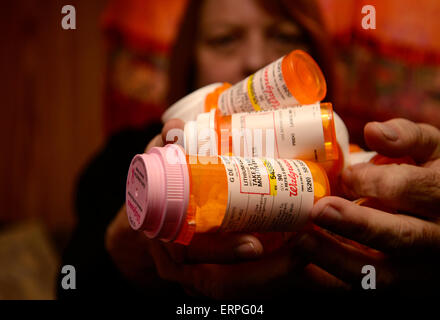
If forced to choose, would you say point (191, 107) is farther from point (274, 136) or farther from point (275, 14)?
point (275, 14)

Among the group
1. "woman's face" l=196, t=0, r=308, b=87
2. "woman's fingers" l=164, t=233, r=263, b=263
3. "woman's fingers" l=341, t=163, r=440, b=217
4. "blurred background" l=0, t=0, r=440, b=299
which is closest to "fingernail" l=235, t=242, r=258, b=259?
"woman's fingers" l=164, t=233, r=263, b=263

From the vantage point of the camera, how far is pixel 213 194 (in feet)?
0.77

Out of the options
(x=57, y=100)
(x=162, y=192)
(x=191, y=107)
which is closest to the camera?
→ (x=162, y=192)

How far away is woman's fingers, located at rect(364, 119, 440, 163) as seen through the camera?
0.28 meters

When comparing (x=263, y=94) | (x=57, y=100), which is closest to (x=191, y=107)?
(x=263, y=94)

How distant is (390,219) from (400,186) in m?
0.03

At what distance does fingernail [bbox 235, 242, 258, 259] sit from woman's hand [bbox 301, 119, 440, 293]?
0.16 feet

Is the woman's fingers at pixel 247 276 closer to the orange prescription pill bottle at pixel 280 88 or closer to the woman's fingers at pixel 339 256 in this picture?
the woman's fingers at pixel 339 256

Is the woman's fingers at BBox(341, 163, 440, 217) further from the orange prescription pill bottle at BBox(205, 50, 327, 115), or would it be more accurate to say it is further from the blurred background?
the blurred background

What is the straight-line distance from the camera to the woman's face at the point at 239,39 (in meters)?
0.45

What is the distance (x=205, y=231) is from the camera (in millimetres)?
244

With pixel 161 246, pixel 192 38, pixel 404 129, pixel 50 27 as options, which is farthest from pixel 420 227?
pixel 50 27

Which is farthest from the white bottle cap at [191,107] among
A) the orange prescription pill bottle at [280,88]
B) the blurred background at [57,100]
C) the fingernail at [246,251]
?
the blurred background at [57,100]

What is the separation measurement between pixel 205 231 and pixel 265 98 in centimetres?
13
